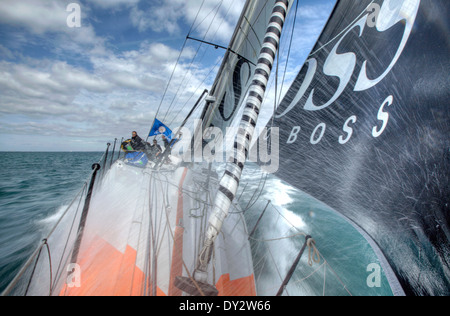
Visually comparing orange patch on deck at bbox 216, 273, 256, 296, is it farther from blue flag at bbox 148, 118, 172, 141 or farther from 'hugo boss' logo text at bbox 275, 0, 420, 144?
blue flag at bbox 148, 118, 172, 141

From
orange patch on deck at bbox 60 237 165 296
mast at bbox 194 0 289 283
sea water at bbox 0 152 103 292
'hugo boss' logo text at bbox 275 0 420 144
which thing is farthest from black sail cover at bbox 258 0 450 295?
sea water at bbox 0 152 103 292

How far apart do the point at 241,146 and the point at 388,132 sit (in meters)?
1.59

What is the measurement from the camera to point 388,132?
1954 mm

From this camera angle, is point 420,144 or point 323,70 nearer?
point 420,144

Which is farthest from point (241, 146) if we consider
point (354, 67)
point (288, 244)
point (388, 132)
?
point (288, 244)

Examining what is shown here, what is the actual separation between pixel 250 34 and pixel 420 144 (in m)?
3.97

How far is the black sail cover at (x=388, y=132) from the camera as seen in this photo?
4.91 feet

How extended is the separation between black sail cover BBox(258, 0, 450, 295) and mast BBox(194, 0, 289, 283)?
123cm

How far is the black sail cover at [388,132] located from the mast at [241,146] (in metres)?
1.23

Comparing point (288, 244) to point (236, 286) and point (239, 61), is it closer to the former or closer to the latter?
point (236, 286)

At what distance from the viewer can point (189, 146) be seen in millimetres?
5215
